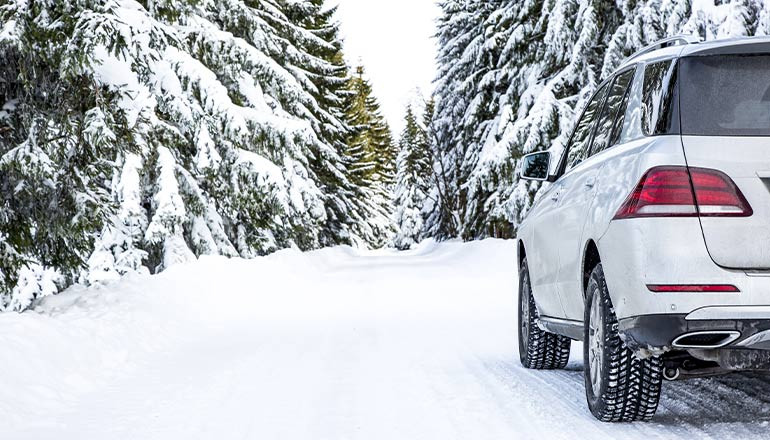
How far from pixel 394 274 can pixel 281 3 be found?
1354cm

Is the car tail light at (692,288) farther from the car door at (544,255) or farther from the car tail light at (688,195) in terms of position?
the car door at (544,255)

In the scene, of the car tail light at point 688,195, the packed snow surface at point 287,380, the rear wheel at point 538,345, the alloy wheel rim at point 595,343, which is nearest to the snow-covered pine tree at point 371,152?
the packed snow surface at point 287,380

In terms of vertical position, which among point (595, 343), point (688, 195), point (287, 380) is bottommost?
point (287, 380)

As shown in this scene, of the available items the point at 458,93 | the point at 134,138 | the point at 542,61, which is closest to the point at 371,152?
the point at 458,93

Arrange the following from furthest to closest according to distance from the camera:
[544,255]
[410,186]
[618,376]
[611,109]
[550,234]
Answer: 1. [410,186]
2. [544,255]
3. [550,234]
4. [611,109]
5. [618,376]

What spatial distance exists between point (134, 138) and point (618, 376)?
7.47 meters

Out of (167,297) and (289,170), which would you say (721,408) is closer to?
(167,297)

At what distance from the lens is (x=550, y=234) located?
6.04 meters

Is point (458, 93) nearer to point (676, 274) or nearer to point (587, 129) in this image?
point (587, 129)

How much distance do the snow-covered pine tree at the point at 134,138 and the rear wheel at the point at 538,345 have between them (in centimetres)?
428

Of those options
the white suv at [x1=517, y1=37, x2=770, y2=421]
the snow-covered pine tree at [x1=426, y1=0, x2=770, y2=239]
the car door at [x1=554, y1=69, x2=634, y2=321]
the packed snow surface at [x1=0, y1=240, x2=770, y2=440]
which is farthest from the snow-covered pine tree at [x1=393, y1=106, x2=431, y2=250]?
the white suv at [x1=517, y1=37, x2=770, y2=421]

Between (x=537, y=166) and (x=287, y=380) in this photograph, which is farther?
(x=537, y=166)

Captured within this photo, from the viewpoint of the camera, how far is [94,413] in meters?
5.49

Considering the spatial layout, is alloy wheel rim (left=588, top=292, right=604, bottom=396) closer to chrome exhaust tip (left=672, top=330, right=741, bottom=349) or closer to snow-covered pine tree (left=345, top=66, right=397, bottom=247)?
chrome exhaust tip (left=672, top=330, right=741, bottom=349)
